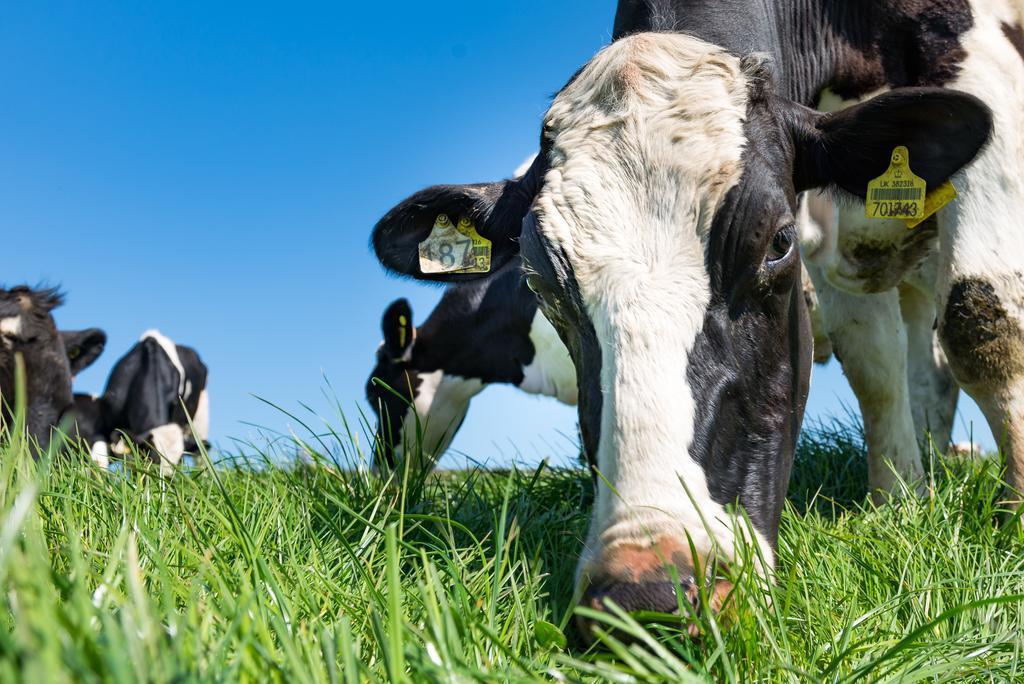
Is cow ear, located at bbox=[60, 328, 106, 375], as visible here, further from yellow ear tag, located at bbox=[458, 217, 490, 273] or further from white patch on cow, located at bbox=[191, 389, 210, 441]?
yellow ear tag, located at bbox=[458, 217, 490, 273]

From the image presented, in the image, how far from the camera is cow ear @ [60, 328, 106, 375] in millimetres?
14094

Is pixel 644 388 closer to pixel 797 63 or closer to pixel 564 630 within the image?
pixel 564 630

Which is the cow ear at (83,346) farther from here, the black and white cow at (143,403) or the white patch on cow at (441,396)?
the white patch on cow at (441,396)

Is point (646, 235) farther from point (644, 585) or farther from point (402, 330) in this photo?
point (402, 330)

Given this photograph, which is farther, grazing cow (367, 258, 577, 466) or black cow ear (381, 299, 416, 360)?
black cow ear (381, 299, 416, 360)

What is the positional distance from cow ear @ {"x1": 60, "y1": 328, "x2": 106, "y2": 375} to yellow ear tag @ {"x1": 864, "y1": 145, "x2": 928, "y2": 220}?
13.5 meters

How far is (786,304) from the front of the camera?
2756 mm

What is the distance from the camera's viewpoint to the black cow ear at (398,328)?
369 inches

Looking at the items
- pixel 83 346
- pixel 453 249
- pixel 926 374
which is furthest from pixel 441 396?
pixel 83 346

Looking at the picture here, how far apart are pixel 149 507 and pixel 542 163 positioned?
173 cm

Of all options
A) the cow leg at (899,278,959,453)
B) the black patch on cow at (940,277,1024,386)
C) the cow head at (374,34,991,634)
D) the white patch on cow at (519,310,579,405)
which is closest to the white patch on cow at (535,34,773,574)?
the cow head at (374,34,991,634)

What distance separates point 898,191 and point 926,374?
12.8 feet

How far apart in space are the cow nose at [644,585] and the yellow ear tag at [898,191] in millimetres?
1803

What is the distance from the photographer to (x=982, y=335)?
3.38 metres
